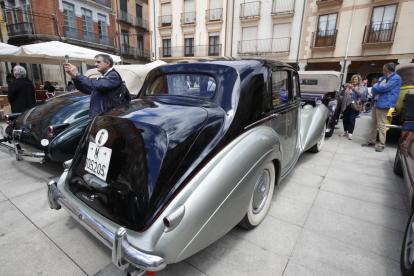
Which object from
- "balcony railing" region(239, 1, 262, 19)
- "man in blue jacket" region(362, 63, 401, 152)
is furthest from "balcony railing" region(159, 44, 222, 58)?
"man in blue jacket" region(362, 63, 401, 152)

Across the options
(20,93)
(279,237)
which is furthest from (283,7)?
(279,237)

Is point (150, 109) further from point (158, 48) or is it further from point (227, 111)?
point (158, 48)

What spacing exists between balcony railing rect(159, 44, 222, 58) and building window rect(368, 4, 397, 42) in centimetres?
1162

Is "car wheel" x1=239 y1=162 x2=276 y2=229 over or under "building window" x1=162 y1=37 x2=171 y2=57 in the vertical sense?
under

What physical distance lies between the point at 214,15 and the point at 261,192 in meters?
21.7

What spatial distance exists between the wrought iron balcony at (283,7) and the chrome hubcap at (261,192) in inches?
744

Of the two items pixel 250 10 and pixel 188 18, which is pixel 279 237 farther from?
pixel 188 18

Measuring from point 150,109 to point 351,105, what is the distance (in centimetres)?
558

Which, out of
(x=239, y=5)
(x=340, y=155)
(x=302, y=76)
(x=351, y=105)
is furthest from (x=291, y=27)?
(x=340, y=155)

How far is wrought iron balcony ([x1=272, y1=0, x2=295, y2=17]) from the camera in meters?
17.2

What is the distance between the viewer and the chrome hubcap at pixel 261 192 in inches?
87.6

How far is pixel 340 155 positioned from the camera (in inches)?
181

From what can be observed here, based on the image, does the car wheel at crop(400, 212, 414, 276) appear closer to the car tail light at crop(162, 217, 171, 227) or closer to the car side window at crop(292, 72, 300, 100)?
the car tail light at crop(162, 217, 171, 227)

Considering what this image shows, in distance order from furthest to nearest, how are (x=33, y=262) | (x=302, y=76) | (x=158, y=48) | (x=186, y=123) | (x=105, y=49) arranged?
(x=158, y=48) → (x=105, y=49) → (x=302, y=76) → (x=33, y=262) → (x=186, y=123)
